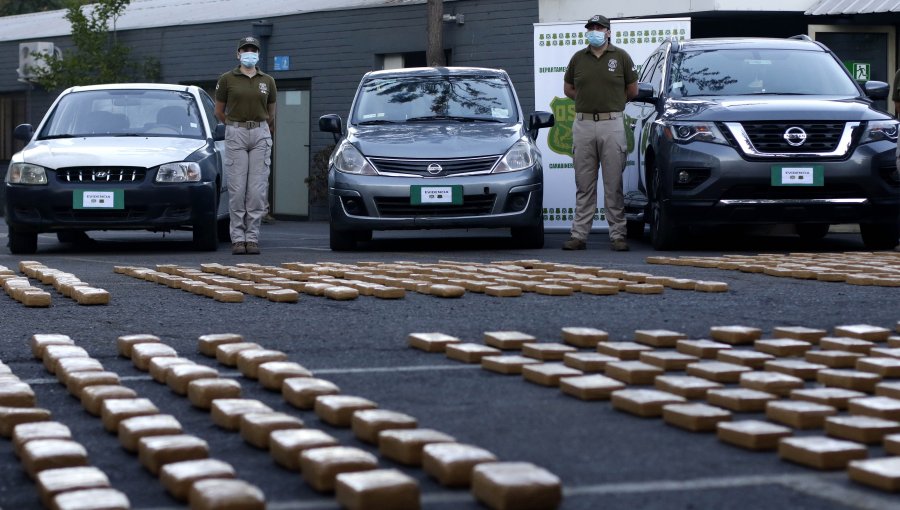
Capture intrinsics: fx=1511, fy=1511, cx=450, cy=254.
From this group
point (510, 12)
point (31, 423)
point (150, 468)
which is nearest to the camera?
point (150, 468)

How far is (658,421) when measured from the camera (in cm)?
404

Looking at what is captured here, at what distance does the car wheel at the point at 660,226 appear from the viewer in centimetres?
1178

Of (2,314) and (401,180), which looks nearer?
(2,314)

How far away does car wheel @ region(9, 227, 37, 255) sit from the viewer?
511 inches

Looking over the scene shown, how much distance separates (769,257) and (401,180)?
125 inches

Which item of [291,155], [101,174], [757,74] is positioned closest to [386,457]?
[101,174]

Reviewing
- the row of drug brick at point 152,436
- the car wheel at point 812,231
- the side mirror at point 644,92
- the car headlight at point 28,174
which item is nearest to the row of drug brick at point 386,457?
the row of drug brick at point 152,436

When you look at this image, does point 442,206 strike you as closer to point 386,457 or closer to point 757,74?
point 757,74

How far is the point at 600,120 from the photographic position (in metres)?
12.2

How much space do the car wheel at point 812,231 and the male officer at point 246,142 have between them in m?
5.03

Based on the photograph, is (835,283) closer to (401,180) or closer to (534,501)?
(401,180)

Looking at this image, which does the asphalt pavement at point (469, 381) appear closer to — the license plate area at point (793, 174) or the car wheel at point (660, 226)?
the car wheel at point (660, 226)

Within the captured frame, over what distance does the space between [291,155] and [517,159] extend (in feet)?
43.8

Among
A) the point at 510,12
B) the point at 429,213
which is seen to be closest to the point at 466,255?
the point at 429,213
